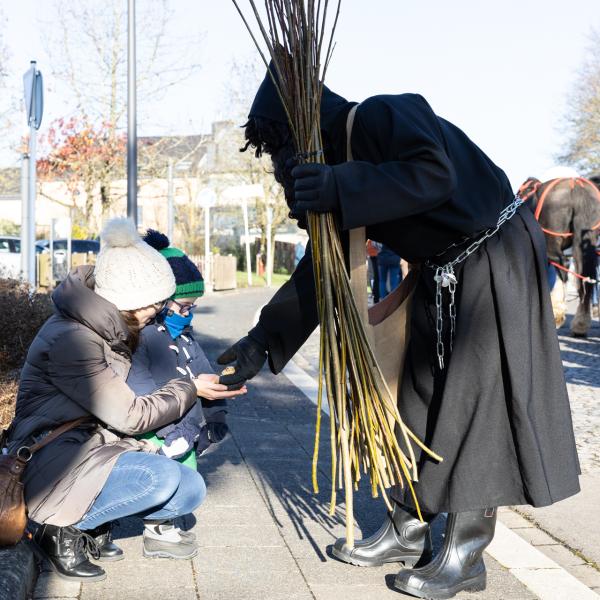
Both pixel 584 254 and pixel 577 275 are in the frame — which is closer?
pixel 577 275

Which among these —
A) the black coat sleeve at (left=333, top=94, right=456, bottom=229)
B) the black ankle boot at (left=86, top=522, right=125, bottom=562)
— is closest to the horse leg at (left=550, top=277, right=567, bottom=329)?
the black ankle boot at (left=86, top=522, right=125, bottom=562)

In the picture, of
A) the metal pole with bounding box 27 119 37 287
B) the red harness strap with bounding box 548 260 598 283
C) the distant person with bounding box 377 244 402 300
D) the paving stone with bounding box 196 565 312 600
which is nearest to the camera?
the paving stone with bounding box 196 565 312 600

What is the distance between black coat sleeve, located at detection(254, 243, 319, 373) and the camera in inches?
143

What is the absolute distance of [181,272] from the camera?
423 cm

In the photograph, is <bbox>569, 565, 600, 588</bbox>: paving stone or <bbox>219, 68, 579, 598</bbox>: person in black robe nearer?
<bbox>219, 68, 579, 598</bbox>: person in black robe

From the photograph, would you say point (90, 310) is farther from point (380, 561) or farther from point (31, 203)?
point (31, 203)

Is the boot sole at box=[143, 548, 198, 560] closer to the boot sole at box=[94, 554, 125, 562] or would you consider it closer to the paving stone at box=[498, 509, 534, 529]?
the boot sole at box=[94, 554, 125, 562]

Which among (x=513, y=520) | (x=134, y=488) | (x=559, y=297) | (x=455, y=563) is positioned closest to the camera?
(x=455, y=563)

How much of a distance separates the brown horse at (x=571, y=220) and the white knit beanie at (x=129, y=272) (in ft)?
31.5

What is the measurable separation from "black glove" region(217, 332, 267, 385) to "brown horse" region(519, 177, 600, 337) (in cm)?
952

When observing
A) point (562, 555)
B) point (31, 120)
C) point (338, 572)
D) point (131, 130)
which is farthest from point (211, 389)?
point (131, 130)

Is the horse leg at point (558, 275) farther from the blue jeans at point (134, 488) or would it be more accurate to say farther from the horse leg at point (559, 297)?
the blue jeans at point (134, 488)

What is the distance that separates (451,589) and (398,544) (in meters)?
0.39

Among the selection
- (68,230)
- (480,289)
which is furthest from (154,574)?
(68,230)
